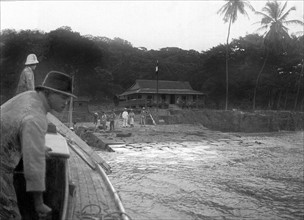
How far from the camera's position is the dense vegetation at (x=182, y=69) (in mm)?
47375

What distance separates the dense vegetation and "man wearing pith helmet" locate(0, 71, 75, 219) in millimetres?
43012

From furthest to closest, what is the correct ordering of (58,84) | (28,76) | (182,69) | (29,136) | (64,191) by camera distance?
(182,69)
(28,76)
(64,191)
(58,84)
(29,136)

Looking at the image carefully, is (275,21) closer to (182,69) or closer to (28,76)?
(182,69)

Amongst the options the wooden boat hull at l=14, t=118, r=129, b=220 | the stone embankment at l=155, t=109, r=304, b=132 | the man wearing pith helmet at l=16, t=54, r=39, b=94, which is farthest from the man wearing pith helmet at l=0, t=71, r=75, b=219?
the stone embankment at l=155, t=109, r=304, b=132

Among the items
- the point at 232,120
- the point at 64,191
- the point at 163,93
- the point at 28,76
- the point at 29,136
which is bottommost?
the point at 232,120

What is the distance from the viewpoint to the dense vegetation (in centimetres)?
4738

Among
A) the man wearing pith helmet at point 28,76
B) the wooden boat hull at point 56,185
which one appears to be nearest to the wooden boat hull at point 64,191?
the wooden boat hull at point 56,185

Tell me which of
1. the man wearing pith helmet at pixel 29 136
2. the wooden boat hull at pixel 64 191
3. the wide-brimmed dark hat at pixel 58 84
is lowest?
the wooden boat hull at pixel 64 191

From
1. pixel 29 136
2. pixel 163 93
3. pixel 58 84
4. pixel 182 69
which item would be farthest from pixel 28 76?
pixel 182 69

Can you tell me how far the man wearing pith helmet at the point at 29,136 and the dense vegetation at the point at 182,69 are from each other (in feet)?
141

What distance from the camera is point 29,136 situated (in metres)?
2.66

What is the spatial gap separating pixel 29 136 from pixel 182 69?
204ft

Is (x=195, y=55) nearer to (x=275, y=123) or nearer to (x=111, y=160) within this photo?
(x=275, y=123)

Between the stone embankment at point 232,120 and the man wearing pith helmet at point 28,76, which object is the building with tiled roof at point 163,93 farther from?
the man wearing pith helmet at point 28,76
